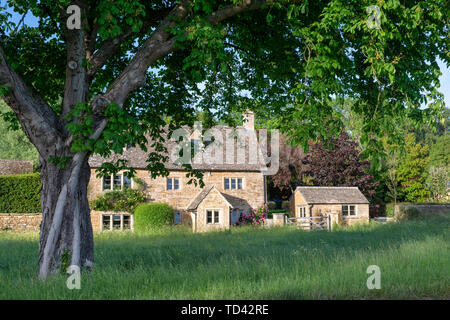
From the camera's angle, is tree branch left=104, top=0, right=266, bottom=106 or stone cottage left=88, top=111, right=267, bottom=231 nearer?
tree branch left=104, top=0, right=266, bottom=106

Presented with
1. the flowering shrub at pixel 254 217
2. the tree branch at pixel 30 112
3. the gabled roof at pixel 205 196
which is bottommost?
the flowering shrub at pixel 254 217

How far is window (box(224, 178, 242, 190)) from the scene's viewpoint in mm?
33094

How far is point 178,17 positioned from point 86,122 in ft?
9.91

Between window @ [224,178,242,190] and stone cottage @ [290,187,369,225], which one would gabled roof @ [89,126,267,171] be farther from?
stone cottage @ [290,187,369,225]

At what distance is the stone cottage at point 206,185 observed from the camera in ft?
98.4

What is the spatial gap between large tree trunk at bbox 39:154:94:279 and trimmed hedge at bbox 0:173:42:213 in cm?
2218

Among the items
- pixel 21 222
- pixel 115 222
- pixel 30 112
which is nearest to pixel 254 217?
pixel 115 222

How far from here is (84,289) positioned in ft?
23.7

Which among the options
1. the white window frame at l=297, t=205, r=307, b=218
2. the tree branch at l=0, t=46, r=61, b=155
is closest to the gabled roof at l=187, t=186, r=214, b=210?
the white window frame at l=297, t=205, r=307, b=218

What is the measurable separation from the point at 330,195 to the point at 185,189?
12705mm

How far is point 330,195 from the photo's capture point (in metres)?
35.5

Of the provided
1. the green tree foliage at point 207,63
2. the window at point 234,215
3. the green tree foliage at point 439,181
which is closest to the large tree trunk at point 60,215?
the green tree foliage at point 207,63

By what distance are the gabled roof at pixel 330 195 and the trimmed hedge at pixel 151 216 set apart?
1198cm

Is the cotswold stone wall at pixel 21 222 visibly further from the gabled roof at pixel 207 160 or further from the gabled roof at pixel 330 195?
the gabled roof at pixel 330 195
